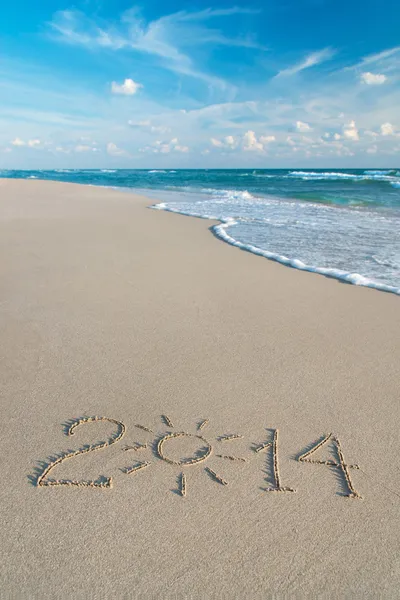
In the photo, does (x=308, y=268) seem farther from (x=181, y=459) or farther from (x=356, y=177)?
(x=356, y=177)

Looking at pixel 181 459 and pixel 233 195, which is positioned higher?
pixel 233 195

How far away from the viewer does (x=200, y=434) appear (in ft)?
7.44

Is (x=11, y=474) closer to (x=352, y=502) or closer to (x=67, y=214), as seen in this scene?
(x=352, y=502)

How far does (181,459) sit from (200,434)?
0.22m

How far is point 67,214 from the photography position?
10.6 meters

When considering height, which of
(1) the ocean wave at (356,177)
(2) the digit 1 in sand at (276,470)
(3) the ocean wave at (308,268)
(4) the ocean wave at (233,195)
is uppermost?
(1) the ocean wave at (356,177)

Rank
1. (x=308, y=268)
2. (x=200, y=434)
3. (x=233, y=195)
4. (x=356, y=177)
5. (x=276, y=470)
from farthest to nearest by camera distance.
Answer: (x=356, y=177) < (x=233, y=195) < (x=308, y=268) < (x=200, y=434) < (x=276, y=470)

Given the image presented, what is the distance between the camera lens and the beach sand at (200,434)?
60.9 inches

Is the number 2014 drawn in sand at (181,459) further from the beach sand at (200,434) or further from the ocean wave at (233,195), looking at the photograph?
the ocean wave at (233,195)

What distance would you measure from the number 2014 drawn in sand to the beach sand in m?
0.02

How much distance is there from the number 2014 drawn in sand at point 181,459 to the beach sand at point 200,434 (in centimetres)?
2

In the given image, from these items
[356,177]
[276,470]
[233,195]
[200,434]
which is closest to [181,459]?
[200,434]

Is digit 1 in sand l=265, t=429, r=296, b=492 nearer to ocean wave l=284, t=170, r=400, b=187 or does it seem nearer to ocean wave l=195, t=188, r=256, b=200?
ocean wave l=195, t=188, r=256, b=200

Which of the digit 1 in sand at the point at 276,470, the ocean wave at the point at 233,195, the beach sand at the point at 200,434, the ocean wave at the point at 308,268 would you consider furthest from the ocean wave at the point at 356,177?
the digit 1 in sand at the point at 276,470
